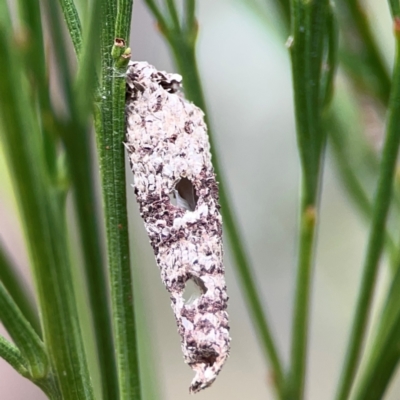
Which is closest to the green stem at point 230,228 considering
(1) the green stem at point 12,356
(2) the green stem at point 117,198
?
(2) the green stem at point 117,198

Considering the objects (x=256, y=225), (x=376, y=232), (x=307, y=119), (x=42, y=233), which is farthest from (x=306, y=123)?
(x=256, y=225)

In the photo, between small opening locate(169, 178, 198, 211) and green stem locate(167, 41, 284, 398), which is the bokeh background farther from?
small opening locate(169, 178, 198, 211)

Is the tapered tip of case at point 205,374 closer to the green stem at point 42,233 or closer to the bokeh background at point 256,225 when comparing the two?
the green stem at point 42,233

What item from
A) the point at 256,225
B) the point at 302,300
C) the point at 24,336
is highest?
the point at 24,336

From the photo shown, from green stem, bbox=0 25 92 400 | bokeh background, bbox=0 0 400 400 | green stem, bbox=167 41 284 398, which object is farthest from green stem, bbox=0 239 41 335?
bokeh background, bbox=0 0 400 400

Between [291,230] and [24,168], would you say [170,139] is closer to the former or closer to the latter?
[24,168]

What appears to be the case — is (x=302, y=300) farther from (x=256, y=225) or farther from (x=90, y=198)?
(x=256, y=225)
